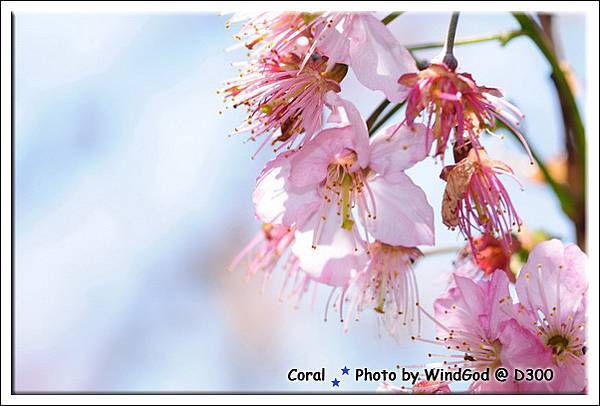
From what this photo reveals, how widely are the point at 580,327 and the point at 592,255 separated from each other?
95 mm

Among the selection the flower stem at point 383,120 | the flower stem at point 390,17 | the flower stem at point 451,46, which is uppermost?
the flower stem at point 390,17

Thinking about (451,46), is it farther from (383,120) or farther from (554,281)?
(554,281)

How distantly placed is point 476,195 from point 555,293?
15 cm

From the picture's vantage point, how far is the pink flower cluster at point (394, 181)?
0.85 metres

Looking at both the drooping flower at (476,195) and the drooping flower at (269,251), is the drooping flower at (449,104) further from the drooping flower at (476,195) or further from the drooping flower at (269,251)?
the drooping flower at (269,251)

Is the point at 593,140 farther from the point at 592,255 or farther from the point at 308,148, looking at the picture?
the point at 308,148

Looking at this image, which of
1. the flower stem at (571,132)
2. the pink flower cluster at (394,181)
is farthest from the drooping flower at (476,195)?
the flower stem at (571,132)

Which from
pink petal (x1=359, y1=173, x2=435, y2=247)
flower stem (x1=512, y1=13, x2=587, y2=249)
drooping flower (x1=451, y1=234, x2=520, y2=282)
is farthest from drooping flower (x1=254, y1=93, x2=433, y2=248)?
flower stem (x1=512, y1=13, x2=587, y2=249)

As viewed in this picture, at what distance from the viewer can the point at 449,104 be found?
32.6 inches

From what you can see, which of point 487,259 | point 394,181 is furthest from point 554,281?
point 394,181

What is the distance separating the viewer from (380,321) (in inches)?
43.8

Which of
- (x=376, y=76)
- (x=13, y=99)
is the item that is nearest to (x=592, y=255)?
(x=376, y=76)

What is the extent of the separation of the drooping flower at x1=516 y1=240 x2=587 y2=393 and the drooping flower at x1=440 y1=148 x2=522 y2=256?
0.05m

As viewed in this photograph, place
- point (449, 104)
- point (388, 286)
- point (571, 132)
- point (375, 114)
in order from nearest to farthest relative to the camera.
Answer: point (449, 104) → point (375, 114) → point (388, 286) → point (571, 132)
